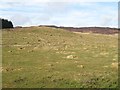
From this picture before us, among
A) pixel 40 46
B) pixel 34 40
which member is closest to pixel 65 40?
pixel 34 40

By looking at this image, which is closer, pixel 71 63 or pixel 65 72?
pixel 65 72

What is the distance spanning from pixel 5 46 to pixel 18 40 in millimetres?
7237

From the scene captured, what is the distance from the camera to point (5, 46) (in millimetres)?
49531

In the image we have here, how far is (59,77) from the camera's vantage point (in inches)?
1210

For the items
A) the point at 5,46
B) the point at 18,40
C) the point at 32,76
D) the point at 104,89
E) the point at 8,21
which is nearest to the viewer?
the point at 104,89

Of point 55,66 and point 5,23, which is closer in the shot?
point 55,66

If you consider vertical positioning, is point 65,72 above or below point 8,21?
below

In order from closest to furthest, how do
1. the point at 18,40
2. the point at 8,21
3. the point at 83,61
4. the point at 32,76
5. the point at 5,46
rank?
the point at 32,76
the point at 83,61
the point at 5,46
the point at 18,40
the point at 8,21

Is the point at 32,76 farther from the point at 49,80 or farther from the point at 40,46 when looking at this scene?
the point at 40,46

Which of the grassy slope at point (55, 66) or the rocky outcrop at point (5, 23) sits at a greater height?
the rocky outcrop at point (5, 23)

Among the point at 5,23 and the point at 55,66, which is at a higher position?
the point at 5,23

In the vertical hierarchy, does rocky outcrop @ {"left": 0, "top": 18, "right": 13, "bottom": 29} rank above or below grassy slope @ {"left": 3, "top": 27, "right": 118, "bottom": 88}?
→ above

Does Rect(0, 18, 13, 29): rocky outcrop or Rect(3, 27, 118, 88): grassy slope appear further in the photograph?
Rect(0, 18, 13, 29): rocky outcrop

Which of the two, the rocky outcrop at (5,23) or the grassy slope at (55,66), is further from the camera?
the rocky outcrop at (5,23)
